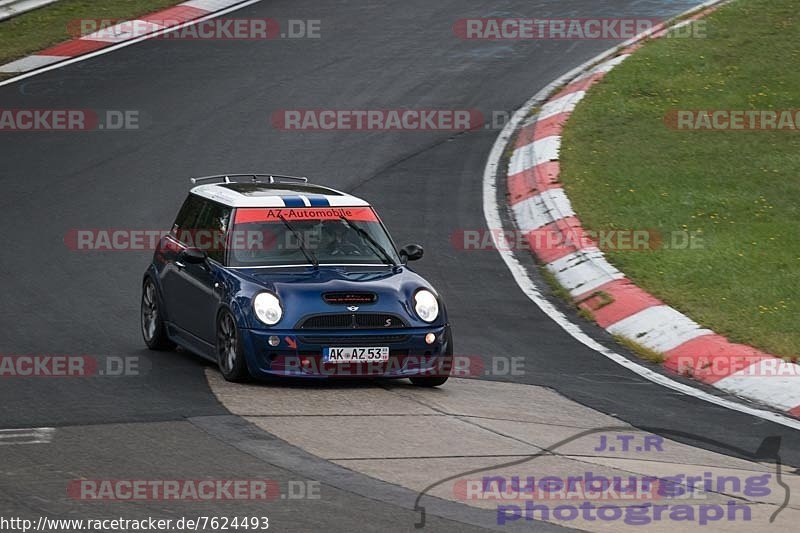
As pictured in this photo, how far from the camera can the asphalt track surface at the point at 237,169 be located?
8.22 m

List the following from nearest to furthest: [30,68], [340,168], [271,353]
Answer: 1. [271,353]
2. [340,168]
3. [30,68]

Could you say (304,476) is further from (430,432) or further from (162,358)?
(162,358)

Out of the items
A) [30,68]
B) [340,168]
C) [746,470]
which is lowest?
[746,470]

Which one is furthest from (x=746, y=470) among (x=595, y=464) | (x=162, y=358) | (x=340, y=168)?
(x=340, y=168)

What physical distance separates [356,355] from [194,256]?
70.7 inches

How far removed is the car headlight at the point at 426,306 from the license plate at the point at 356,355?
1.44 feet

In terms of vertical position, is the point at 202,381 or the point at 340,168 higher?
the point at 340,168

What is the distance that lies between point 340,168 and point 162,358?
692cm

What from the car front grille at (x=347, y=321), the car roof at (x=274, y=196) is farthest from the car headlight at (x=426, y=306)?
the car roof at (x=274, y=196)

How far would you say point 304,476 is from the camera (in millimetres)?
7828

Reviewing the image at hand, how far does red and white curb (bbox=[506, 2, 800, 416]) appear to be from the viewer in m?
11.2

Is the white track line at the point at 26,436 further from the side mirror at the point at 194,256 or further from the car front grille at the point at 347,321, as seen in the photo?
the side mirror at the point at 194,256

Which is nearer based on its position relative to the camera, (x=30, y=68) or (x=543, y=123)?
(x=543, y=123)

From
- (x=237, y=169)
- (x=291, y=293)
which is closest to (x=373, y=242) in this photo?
(x=291, y=293)
